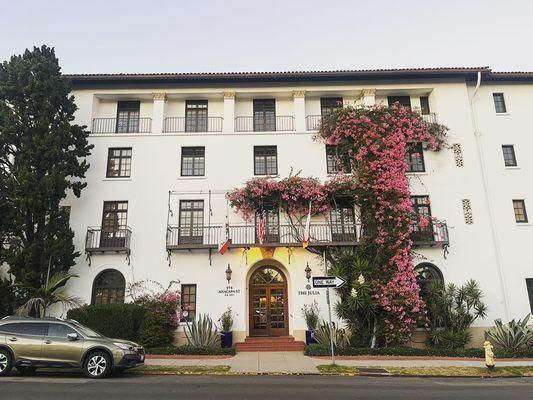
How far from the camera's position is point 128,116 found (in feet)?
65.5

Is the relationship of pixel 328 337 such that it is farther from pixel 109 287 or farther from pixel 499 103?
pixel 499 103

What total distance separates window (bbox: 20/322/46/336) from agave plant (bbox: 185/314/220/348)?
228 inches

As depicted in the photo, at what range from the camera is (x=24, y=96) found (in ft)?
54.1

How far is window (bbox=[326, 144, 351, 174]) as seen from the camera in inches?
724

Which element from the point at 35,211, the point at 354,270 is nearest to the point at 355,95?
the point at 354,270

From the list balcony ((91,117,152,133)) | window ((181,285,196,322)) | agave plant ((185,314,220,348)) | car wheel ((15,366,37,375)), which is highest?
balcony ((91,117,152,133))

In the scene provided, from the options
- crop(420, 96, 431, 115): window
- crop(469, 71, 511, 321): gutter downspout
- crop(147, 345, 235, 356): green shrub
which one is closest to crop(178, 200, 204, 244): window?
crop(147, 345, 235, 356): green shrub

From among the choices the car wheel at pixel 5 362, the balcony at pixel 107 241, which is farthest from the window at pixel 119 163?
the car wheel at pixel 5 362

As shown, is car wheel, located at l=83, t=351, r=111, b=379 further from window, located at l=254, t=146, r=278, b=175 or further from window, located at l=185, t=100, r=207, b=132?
window, located at l=185, t=100, r=207, b=132

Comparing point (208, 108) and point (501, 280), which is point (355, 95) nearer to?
point (208, 108)

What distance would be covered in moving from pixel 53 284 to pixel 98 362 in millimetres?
6489

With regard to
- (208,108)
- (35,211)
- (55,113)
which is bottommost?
(35,211)

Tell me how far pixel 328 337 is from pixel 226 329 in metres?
4.20

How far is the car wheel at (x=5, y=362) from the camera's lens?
396 inches
